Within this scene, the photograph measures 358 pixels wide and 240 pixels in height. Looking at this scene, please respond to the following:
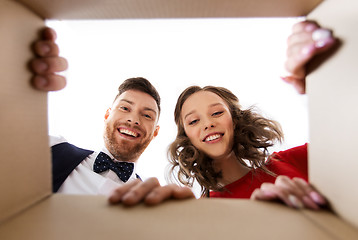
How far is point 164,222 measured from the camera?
36 cm

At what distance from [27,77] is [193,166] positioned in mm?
1246

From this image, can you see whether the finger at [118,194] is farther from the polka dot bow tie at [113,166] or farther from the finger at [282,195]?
the polka dot bow tie at [113,166]

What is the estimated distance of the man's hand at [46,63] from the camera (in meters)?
0.45

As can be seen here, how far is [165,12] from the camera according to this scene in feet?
1.47

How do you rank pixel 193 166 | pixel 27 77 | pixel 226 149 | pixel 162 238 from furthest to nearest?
1. pixel 193 166
2. pixel 226 149
3. pixel 27 77
4. pixel 162 238

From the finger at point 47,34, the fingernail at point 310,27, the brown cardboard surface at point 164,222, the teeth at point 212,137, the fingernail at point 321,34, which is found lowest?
the brown cardboard surface at point 164,222

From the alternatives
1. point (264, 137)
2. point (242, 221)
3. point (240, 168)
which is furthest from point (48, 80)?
point (264, 137)

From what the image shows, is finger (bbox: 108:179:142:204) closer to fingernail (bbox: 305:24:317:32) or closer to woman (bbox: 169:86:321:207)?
fingernail (bbox: 305:24:317:32)

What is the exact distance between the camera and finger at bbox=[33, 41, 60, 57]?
447 mm

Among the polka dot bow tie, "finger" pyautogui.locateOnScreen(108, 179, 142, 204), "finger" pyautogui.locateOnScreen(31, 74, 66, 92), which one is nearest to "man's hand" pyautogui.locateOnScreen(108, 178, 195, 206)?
"finger" pyautogui.locateOnScreen(108, 179, 142, 204)

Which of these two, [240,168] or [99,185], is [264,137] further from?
[99,185]

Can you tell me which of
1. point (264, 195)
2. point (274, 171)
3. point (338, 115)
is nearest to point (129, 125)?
point (274, 171)

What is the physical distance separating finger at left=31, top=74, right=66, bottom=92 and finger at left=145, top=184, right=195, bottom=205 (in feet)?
0.92

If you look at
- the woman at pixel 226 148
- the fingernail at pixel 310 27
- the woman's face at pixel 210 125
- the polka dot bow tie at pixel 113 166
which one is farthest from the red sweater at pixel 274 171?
the fingernail at pixel 310 27
